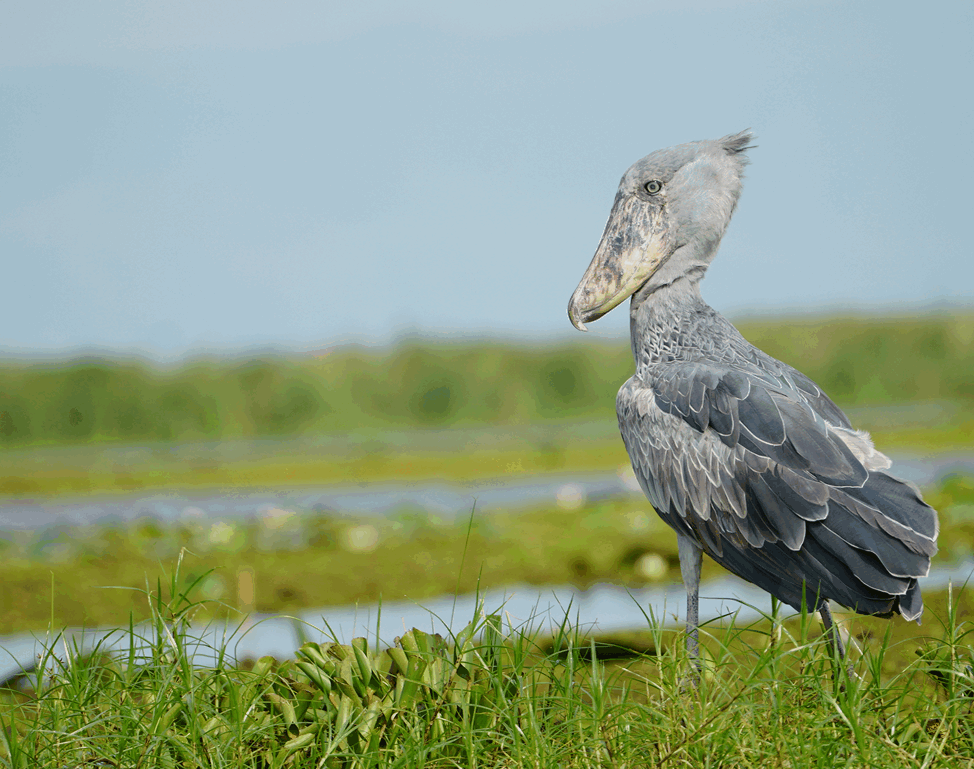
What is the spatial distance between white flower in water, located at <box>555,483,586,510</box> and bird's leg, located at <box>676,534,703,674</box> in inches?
189

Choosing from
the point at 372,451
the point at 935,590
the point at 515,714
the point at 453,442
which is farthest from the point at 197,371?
the point at 515,714

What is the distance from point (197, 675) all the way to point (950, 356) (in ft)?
47.1

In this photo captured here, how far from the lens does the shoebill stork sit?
225cm

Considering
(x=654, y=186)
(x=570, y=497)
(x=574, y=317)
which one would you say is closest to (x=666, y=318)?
(x=574, y=317)

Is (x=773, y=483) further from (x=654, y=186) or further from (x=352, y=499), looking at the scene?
(x=352, y=499)

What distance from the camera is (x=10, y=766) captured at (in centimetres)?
213

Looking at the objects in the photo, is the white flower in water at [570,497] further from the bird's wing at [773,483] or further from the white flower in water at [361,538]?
the bird's wing at [773,483]

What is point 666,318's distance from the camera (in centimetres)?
280

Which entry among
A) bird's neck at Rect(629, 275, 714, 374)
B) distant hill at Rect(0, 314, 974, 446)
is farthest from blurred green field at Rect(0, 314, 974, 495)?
bird's neck at Rect(629, 275, 714, 374)

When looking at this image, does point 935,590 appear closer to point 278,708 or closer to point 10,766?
point 278,708

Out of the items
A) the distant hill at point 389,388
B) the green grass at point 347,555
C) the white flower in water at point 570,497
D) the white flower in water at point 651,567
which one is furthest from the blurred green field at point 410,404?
the white flower in water at point 651,567

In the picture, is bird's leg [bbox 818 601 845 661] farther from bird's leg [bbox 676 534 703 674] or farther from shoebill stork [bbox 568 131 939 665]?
bird's leg [bbox 676 534 703 674]

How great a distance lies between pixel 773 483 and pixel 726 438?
0.20 m

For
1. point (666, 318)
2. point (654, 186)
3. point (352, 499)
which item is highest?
point (654, 186)
